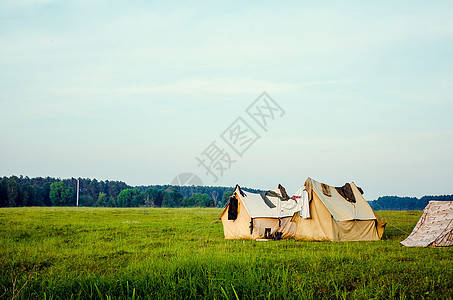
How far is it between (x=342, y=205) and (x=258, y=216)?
3765 millimetres

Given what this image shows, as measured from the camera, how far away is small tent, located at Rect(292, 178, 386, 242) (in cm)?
1580

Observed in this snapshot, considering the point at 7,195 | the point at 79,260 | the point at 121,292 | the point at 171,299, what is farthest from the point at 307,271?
the point at 7,195

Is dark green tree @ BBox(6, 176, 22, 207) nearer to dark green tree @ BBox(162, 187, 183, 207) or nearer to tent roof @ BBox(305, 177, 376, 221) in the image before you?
dark green tree @ BBox(162, 187, 183, 207)

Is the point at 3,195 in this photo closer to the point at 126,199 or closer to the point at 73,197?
the point at 73,197

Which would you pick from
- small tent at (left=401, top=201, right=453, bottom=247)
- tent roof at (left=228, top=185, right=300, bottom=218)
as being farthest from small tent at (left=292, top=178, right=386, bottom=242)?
small tent at (left=401, top=201, right=453, bottom=247)

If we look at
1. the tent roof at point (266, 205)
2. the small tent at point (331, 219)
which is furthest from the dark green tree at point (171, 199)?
the small tent at point (331, 219)

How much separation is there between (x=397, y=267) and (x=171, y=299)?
191 inches

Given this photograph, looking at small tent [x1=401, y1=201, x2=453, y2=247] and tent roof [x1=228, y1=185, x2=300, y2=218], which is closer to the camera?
small tent [x1=401, y1=201, x2=453, y2=247]

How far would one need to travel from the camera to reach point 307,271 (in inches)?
290

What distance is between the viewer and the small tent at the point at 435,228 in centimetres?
1289

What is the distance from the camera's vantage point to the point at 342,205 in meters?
16.5

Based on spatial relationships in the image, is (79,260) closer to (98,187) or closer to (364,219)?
(364,219)

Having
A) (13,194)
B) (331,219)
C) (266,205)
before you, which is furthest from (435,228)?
(13,194)

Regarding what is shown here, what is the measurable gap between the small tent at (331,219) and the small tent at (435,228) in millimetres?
2089
